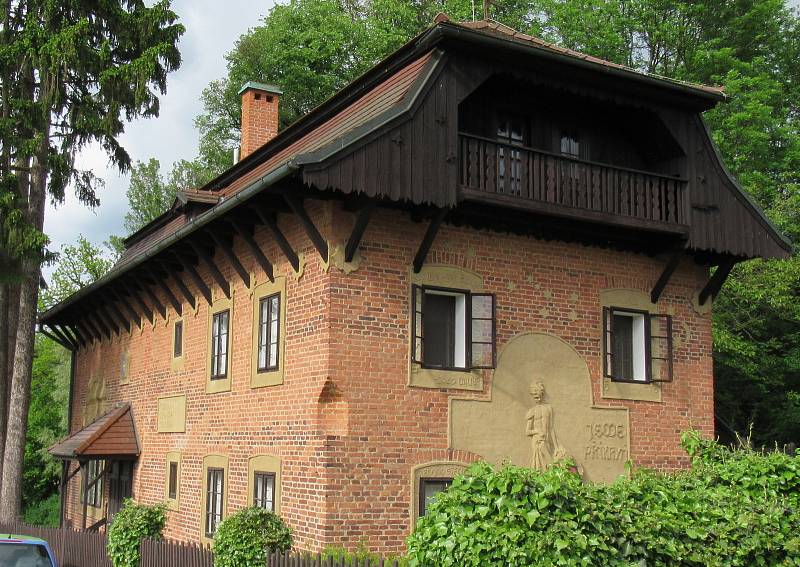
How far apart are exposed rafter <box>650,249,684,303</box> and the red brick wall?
0.68 ft

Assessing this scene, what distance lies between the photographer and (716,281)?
17.0m

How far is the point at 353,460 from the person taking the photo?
1341 centimetres

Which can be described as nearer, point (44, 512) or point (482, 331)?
point (482, 331)

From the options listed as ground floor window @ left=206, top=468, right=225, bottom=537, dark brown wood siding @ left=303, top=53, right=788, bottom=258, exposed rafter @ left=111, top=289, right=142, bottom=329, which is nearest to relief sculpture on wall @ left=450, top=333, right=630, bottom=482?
dark brown wood siding @ left=303, top=53, right=788, bottom=258

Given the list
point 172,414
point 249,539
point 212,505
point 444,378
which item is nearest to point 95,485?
point 172,414

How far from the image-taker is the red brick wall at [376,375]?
44.2 feet

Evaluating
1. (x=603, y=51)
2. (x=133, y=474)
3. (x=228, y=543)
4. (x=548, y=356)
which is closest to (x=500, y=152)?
(x=548, y=356)

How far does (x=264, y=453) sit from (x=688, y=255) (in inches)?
319

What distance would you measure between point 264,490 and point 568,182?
6.73m

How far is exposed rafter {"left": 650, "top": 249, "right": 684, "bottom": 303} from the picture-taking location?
1612cm

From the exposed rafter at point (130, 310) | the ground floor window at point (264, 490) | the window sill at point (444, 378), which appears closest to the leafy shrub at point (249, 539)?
the ground floor window at point (264, 490)

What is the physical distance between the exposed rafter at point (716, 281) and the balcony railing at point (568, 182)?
1.58 meters

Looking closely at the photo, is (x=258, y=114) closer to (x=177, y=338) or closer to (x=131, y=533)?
(x=177, y=338)

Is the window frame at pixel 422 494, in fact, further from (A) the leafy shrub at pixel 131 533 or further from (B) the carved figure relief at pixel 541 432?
(A) the leafy shrub at pixel 131 533
